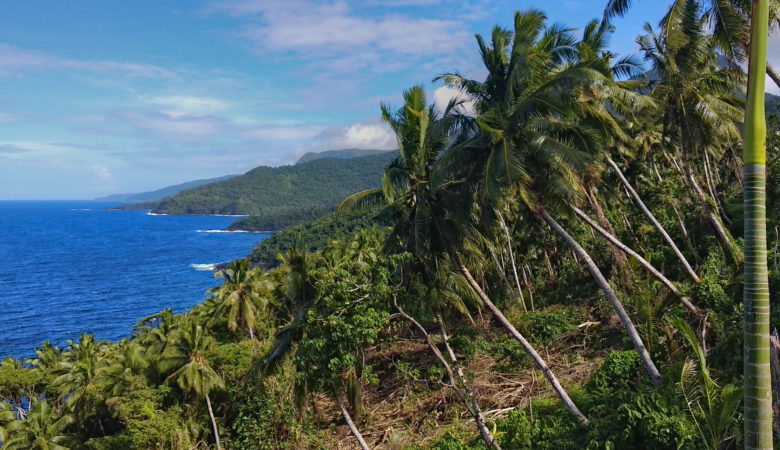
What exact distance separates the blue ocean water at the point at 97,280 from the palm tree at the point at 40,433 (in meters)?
31.6

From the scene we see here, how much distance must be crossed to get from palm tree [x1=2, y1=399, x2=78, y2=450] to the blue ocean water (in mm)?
31608

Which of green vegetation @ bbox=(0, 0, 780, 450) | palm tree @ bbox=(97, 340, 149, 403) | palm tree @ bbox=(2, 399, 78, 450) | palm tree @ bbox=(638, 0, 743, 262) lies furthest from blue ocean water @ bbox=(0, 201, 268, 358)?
palm tree @ bbox=(638, 0, 743, 262)

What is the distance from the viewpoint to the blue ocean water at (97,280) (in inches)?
2461

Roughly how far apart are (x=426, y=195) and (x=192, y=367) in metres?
14.0

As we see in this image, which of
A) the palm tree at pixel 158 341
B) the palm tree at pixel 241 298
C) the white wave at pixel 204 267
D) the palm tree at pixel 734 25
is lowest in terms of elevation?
the white wave at pixel 204 267

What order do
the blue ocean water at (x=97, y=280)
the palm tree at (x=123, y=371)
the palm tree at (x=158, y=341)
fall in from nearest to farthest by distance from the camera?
the palm tree at (x=123, y=371) → the palm tree at (x=158, y=341) → the blue ocean water at (x=97, y=280)

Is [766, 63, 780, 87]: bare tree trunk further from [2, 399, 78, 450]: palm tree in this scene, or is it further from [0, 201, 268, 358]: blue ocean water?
[0, 201, 268, 358]: blue ocean water

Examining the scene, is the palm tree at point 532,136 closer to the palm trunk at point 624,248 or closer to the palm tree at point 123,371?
the palm trunk at point 624,248

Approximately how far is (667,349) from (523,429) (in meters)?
4.73

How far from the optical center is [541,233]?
1150 inches

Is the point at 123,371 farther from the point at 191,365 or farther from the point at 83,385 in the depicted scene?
the point at 191,365

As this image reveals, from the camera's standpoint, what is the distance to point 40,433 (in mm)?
25219

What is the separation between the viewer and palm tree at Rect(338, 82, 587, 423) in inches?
569

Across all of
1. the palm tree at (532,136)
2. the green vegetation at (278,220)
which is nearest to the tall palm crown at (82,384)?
the palm tree at (532,136)
